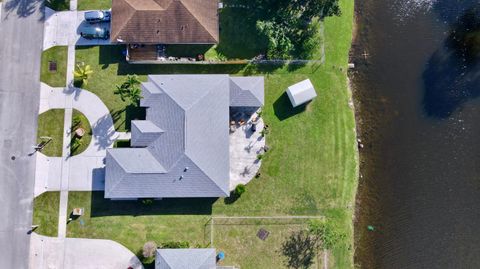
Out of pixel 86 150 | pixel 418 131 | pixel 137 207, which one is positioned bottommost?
pixel 137 207

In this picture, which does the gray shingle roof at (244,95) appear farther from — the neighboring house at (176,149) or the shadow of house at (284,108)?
the shadow of house at (284,108)

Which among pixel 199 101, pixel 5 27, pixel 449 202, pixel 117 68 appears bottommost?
pixel 449 202

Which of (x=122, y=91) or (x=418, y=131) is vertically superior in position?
(x=122, y=91)

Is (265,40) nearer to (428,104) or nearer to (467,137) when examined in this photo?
(428,104)

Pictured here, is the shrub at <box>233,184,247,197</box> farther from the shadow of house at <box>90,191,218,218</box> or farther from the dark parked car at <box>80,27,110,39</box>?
the dark parked car at <box>80,27,110,39</box>

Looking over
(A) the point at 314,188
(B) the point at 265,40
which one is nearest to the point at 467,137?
(A) the point at 314,188

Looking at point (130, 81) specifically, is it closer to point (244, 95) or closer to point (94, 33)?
point (94, 33)

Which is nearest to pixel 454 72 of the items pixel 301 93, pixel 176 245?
pixel 301 93

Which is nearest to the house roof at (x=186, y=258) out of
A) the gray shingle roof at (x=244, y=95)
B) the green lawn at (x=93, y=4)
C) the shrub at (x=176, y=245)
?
the shrub at (x=176, y=245)
